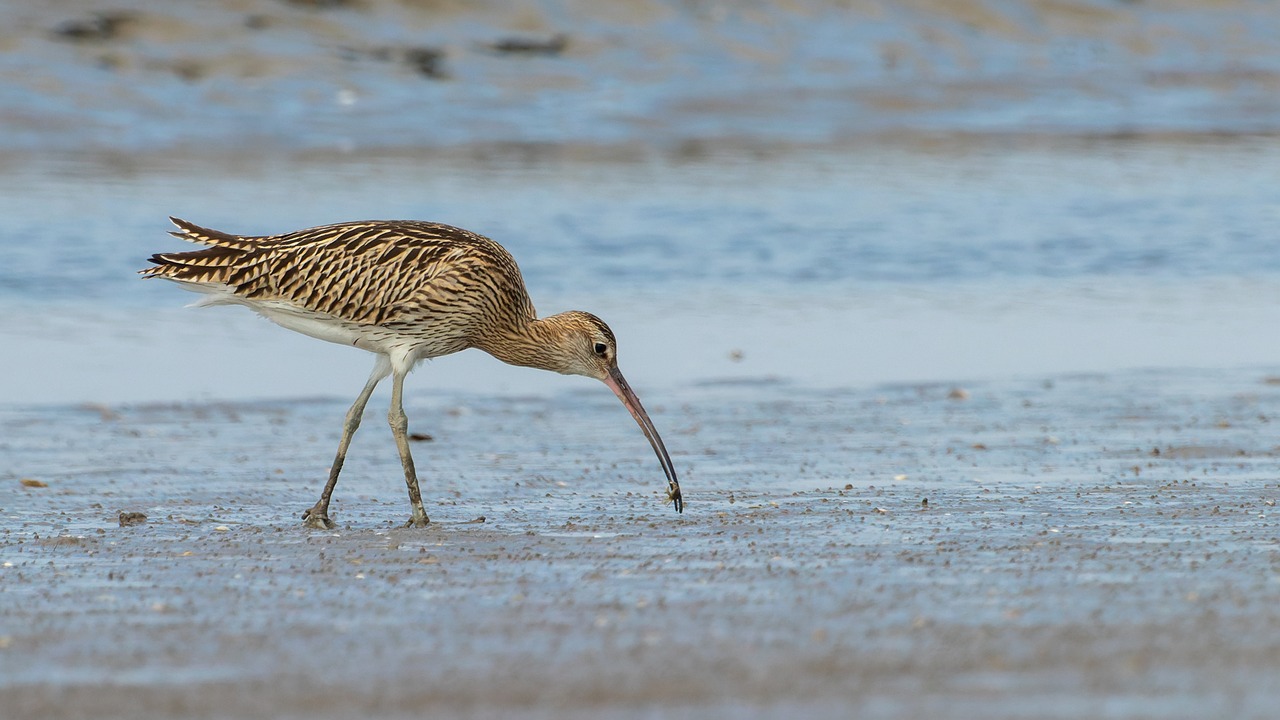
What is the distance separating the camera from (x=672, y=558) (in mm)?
6172

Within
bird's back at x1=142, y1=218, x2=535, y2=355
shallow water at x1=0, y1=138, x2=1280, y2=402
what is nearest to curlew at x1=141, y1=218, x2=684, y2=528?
bird's back at x1=142, y1=218, x2=535, y2=355

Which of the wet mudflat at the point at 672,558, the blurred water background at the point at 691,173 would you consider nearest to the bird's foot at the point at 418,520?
the wet mudflat at the point at 672,558

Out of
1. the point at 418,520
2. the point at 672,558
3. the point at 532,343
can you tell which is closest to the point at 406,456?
the point at 418,520

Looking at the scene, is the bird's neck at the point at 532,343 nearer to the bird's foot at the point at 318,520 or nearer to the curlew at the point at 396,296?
the curlew at the point at 396,296

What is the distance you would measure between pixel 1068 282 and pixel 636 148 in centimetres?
751

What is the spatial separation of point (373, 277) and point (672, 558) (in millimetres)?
2049

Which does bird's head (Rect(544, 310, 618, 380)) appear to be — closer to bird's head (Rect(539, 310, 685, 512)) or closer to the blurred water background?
bird's head (Rect(539, 310, 685, 512))

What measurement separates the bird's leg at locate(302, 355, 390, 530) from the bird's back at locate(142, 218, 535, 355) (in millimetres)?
212

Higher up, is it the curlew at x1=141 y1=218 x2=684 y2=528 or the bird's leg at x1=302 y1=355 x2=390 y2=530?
the curlew at x1=141 y1=218 x2=684 y2=528

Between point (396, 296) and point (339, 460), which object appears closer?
point (339, 460)

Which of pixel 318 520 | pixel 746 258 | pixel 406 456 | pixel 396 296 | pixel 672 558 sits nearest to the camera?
pixel 672 558

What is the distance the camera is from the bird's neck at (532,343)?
7867 mm

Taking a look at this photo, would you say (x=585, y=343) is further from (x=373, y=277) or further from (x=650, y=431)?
(x=373, y=277)

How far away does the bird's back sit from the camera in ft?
25.0
